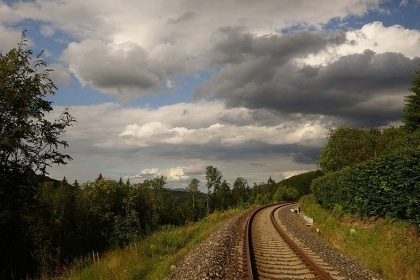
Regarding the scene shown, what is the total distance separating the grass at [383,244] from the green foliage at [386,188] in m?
0.47

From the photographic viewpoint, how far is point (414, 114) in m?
43.0

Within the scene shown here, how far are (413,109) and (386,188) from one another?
35.5 metres

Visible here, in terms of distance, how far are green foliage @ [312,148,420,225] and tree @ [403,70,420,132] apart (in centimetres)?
2888

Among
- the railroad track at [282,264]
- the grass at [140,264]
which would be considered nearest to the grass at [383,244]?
the railroad track at [282,264]

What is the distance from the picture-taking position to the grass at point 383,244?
33.8 ft

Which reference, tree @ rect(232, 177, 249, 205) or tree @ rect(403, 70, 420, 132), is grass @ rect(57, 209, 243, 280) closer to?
tree @ rect(403, 70, 420, 132)

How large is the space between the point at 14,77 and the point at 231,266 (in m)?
14.1

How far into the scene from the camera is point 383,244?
12.9 metres

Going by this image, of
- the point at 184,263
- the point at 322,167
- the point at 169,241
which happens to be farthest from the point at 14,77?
the point at 322,167

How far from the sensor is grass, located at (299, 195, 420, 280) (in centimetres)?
1029

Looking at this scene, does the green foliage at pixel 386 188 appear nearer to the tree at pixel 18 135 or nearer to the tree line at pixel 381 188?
the tree line at pixel 381 188

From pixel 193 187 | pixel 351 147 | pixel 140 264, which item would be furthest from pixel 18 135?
pixel 193 187

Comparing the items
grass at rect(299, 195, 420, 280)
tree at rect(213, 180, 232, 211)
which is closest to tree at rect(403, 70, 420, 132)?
grass at rect(299, 195, 420, 280)

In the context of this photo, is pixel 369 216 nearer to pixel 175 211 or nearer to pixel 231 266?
pixel 231 266
